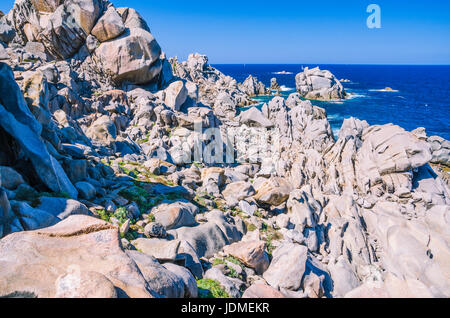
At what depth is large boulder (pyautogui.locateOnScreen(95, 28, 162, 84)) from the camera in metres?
46.5

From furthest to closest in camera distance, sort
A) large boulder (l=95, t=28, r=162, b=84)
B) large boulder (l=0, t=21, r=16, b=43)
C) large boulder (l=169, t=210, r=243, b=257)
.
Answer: large boulder (l=95, t=28, r=162, b=84) < large boulder (l=0, t=21, r=16, b=43) < large boulder (l=169, t=210, r=243, b=257)

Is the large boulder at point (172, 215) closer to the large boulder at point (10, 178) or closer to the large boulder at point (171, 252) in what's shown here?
the large boulder at point (171, 252)

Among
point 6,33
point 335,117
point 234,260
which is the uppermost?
point 6,33

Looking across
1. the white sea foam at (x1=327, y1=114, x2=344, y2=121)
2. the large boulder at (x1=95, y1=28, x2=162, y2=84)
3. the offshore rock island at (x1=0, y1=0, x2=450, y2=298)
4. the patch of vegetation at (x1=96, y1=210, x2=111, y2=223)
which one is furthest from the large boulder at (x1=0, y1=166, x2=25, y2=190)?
the white sea foam at (x1=327, y1=114, x2=344, y2=121)

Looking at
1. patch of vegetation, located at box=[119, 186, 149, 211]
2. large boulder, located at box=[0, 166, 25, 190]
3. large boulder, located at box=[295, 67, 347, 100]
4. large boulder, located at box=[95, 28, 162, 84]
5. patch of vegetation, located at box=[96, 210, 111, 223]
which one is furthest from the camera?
large boulder, located at box=[295, 67, 347, 100]

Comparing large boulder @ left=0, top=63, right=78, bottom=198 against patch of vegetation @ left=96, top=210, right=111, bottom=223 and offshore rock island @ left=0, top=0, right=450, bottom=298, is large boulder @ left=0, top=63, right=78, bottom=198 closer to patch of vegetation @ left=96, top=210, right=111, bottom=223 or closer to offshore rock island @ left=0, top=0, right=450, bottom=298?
offshore rock island @ left=0, top=0, right=450, bottom=298

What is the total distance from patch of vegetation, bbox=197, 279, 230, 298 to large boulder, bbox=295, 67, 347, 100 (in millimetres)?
115167

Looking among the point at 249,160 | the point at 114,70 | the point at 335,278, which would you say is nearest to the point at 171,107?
the point at 114,70

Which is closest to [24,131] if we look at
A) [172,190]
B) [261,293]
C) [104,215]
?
[104,215]

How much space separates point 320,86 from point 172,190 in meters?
113

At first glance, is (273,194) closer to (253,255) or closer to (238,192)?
(238,192)

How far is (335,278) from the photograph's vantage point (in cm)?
1675

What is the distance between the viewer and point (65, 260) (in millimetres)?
6180

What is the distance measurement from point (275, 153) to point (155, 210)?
26.6 meters
